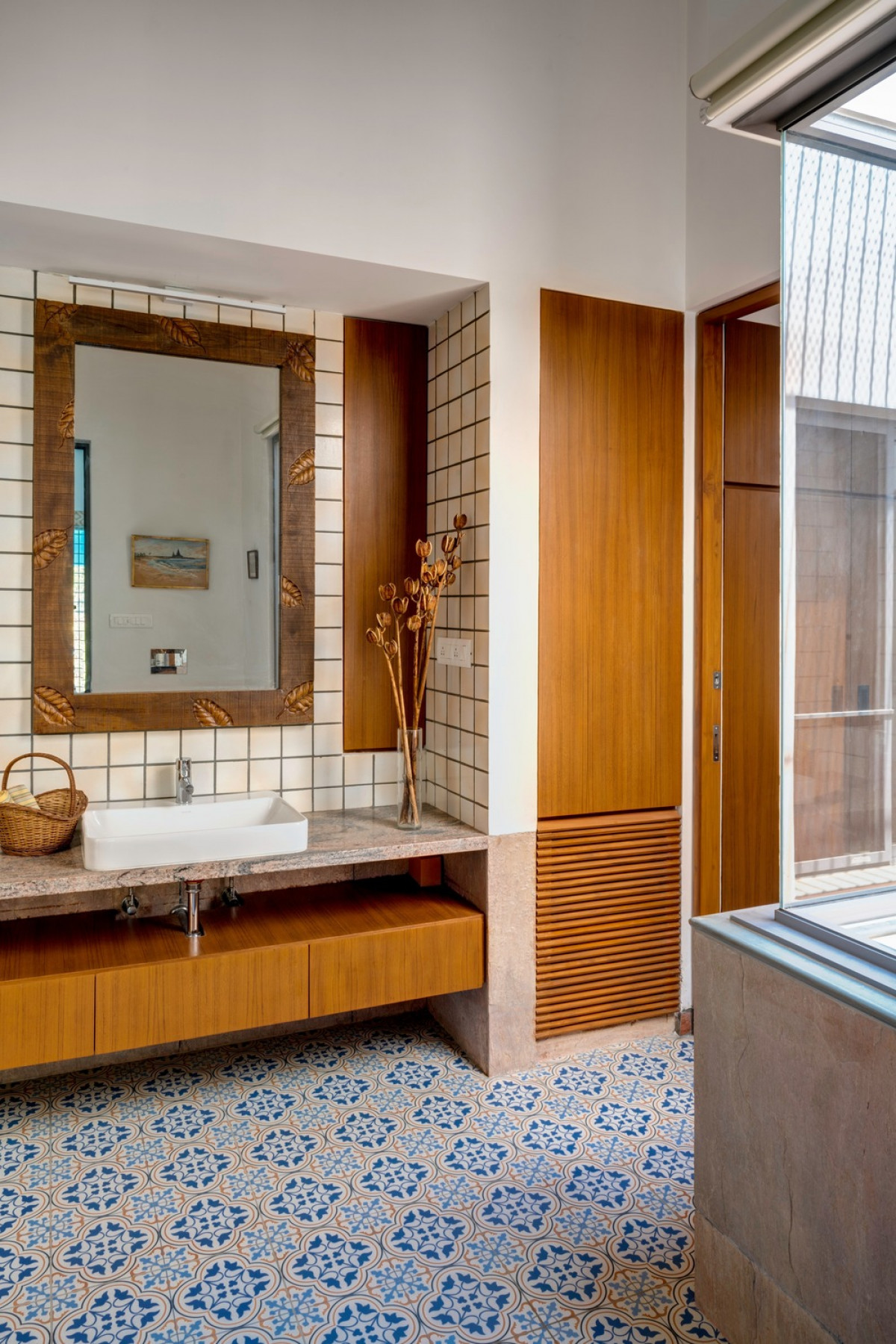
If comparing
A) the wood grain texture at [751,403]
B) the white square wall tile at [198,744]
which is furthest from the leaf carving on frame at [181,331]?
the wood grain texture at [751,403]

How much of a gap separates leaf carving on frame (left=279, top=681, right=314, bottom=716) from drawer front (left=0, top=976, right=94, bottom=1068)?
102cm

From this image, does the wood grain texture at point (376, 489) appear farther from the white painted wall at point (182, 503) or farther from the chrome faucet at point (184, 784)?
the chrome faucet at point (184, 784)

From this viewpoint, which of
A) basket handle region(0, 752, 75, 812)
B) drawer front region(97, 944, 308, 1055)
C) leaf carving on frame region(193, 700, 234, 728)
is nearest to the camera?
drawer front region(97, 944, 308, 1055)

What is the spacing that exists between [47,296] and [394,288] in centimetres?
101

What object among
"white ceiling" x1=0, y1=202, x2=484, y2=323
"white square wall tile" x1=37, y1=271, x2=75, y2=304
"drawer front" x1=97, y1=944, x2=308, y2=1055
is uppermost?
"white ceiling" x1=0, y1=202, x2=484, y2=323

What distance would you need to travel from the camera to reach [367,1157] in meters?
2.39

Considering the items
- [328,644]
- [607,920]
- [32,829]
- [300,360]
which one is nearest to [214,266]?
[300,360]

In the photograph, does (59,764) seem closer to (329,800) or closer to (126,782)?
(126,782)

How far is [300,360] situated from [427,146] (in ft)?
2.41

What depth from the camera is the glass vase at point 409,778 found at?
112 inches

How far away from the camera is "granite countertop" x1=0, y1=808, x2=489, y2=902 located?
91.7 inches

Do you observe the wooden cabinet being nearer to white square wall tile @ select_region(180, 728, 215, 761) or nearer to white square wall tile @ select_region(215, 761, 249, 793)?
white square wall tile @ select_region(215, 761, 249, 793)

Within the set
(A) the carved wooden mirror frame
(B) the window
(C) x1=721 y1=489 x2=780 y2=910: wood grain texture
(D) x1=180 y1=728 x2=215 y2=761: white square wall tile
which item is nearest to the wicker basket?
(A) the carved wooden mirror frame

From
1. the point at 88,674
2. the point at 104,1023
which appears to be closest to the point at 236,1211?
the point at 104,1023
